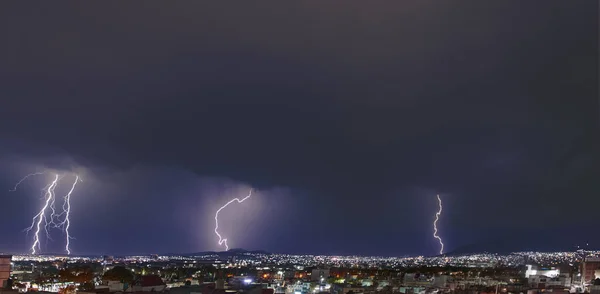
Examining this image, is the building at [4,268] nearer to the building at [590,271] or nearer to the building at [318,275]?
the building at [318,275]

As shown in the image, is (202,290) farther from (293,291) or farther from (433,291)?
(433,291)

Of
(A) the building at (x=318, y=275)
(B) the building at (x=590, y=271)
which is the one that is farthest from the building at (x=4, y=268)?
(B) the building at (x=590, y=271)

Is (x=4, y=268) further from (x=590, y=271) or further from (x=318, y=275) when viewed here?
(x=590, y=271)

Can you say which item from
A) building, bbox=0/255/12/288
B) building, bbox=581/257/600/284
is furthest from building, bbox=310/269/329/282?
building, bbox=0/255/12/288

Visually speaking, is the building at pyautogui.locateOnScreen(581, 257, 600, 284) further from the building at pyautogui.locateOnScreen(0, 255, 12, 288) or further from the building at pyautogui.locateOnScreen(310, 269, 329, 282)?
the building at pyautogui.locateOnScreen(0, 255, 12, 288)

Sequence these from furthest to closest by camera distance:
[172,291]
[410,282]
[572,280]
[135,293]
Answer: [410,282] → [572,280] → [172,291] → [135,293]

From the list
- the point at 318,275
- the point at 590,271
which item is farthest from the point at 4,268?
the point at 590,271

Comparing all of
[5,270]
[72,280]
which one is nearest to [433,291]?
[5,270]

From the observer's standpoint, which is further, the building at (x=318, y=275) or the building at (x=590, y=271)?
the building at (x=318, y=275)

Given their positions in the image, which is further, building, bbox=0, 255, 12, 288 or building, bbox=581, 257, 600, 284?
building, bbox=581, 257, 600, 284

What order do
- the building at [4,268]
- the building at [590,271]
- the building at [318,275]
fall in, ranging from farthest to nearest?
the building at [318,275]
the building at [590,271]
the building at [4,268]

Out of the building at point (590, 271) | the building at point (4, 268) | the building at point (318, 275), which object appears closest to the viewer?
the building at point (4, 268)
